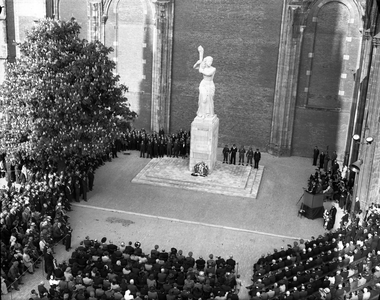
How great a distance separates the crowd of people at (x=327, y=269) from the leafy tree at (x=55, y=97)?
11490 mm

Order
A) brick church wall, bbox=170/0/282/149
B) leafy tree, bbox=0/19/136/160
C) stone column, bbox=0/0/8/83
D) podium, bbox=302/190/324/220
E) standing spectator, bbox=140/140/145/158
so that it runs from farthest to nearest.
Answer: stone column, bbox=0/0/8/83 < brick church wall, bbox=170/0/282/149 < standing spectator, bbox=140/140/145/158 < podium, bbox=302/190/324/220 < leafy tree, bbox=0/19/136/160

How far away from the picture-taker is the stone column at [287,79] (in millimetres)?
35406

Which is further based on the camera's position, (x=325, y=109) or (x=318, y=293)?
(x=325, y=109)

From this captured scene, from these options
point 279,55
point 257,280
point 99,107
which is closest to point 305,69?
point 279,55

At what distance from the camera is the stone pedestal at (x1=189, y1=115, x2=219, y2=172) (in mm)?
31438

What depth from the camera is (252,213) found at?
91.2 feet

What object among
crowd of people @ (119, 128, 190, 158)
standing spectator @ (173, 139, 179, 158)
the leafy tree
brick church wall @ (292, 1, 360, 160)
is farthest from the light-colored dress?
brick church wall @ (292, 1, 360, 160)

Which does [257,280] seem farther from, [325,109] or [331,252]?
[325,109]

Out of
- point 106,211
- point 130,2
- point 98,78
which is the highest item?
point 130,2

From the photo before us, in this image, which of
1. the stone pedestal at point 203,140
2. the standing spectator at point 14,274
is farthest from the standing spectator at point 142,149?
the standing spectator at point 14,274

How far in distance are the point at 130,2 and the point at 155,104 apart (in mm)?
7696

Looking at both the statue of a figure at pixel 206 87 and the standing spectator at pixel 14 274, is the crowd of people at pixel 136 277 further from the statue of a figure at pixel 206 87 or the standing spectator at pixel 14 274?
the statue of a figure at pixel 206 87

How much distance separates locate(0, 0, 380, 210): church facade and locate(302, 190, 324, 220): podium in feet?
26.8

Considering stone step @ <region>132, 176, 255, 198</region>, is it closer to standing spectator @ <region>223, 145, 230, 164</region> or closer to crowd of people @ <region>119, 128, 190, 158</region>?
crowd of people @ <region>119, 128, 190, 158</region>
